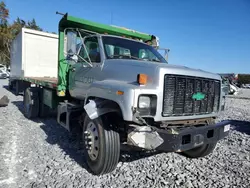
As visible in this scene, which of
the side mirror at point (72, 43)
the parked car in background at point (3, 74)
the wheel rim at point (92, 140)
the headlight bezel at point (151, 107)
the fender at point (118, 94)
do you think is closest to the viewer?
the fender at point (118, 94)

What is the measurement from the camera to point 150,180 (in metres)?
3.21

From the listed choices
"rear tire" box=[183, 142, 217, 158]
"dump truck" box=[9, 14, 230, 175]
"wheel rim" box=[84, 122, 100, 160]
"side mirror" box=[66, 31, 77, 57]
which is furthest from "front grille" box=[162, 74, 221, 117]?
"side mirror" box=[66, 31, 77, 57]

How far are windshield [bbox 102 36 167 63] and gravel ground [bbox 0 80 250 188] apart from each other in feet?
6.56

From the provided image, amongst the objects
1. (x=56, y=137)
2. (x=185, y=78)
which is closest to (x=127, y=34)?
(x=185, y=78)

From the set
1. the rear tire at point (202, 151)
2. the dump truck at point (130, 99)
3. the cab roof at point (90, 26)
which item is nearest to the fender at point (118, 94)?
the dump truck at point (130, 99)

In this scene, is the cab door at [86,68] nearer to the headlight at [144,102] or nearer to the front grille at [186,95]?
the headlight at [144,102]

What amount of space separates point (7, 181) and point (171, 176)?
8.26 feet

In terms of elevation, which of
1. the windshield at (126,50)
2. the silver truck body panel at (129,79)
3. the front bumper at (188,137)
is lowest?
the front bumper at (188,137)

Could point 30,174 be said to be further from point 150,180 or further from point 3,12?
point 3,12

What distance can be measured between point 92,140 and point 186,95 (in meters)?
1.68

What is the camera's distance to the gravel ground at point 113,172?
10.3ft

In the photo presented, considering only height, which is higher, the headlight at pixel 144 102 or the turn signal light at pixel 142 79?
the turn signal light at pixel 142 79

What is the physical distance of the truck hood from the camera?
113 inches

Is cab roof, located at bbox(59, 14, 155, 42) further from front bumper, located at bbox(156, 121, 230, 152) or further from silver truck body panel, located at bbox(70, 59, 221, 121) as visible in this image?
front bumper, located at bbox(156, 121, 230, 152)
